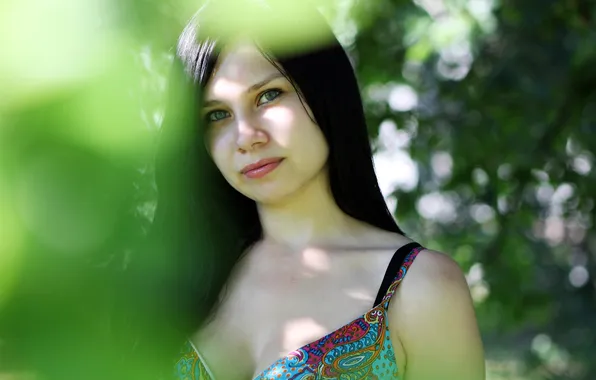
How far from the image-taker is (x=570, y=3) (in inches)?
123

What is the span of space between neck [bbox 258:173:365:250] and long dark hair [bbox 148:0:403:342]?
0.06 ft

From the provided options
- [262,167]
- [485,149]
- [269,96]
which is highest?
[269,96]

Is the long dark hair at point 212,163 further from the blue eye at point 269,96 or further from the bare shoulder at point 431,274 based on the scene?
the bare shoulder at point 431,274

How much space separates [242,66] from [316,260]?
1.11ft

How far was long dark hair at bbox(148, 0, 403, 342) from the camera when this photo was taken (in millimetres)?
1438

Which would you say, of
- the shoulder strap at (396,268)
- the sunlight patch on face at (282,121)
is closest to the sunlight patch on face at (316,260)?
the shoulder strap at (396,268)

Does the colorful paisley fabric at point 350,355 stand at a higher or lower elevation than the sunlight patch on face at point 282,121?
lower

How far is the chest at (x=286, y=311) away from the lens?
1.44 metres

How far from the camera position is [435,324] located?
4.58ft

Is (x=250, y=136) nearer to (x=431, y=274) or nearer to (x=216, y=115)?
(x=216, y=115)

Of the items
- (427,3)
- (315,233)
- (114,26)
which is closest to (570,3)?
(427,3)

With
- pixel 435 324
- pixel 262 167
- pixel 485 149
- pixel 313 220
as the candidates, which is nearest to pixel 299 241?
pixel 313 220

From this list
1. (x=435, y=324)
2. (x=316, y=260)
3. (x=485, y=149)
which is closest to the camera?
(x=435, y=324)

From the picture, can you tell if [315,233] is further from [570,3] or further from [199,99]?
[570,3]
